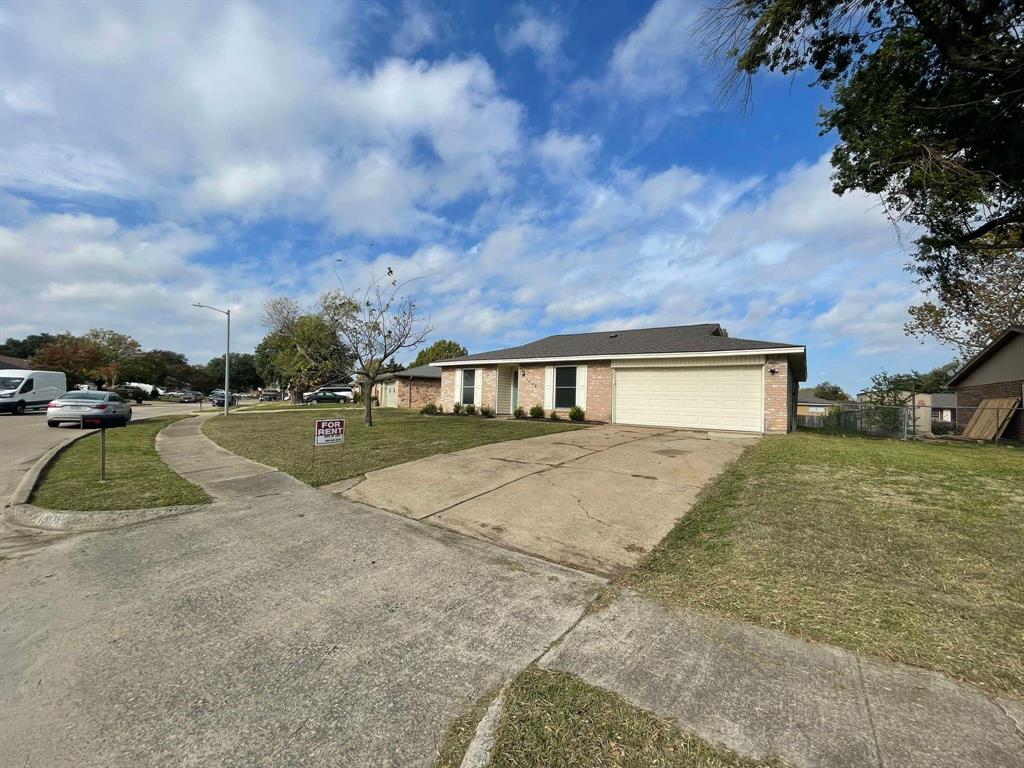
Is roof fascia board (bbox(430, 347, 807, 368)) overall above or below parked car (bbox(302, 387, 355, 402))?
above

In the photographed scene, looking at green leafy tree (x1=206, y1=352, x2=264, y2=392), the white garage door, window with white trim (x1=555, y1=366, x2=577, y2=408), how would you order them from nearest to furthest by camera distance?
the white garage door
window with white trim (x1=555, y1=366, x2=577, y2=408)
green leafy tree (x1=206, y1=352, x2=264, y2=392)

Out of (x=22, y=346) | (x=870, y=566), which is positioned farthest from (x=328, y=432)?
(x=22, y=346)

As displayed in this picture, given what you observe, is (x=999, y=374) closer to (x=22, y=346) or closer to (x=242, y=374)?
(x=242, y=374)

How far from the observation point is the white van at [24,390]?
66.4 ft

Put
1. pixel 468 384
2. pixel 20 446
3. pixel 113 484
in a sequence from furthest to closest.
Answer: pixel 468 384 < pixel 20 446 < pixel 113 484

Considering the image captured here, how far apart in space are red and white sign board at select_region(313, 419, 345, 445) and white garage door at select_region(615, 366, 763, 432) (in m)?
11.2

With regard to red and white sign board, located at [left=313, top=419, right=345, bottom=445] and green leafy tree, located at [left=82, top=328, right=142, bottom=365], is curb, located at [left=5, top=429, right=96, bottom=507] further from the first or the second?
green leafy tree, located at [left=82, top=328, right=142, bottom=365]

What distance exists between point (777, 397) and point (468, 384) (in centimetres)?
1336

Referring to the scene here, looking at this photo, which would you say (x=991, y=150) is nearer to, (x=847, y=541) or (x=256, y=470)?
(x=847, y=541)

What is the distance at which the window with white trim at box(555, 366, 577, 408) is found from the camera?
59.3 ft

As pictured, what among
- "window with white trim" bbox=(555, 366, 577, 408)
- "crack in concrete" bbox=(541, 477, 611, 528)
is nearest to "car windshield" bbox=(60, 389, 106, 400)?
"window with white trim" bbox=(555, 366, 577, 408)

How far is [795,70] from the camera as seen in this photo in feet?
27.3

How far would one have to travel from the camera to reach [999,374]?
18.7 meters

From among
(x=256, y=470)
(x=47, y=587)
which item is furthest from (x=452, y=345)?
(x=47, y=587)
